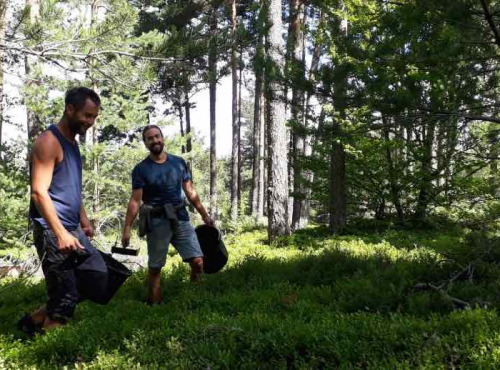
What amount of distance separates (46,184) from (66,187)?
33cm

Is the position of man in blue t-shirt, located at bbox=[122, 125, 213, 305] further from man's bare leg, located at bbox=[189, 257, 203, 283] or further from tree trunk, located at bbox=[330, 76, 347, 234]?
tree trunk, located at bbox=[330, 76, 347, 234]

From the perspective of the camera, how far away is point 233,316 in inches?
184

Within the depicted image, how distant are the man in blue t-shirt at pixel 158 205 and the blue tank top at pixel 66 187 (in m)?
1.29

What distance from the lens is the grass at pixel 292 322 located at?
11.2 ft

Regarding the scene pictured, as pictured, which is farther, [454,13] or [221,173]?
[221,173]

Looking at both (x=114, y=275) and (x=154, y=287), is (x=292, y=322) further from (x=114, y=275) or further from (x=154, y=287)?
(x=154, y=287)

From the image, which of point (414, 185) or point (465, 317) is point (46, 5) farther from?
point (414, 185)

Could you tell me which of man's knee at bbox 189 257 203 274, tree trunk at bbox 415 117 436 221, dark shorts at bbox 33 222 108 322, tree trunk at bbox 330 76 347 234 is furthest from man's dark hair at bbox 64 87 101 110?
tree trunk at bbox 415 117 436 221

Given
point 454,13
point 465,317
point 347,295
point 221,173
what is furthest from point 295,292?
point 221,173

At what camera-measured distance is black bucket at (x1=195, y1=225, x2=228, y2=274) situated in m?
6.25

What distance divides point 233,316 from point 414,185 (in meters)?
8.31

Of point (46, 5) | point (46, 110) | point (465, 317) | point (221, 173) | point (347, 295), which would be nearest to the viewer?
point (465, 317)

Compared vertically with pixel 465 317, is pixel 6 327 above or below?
below

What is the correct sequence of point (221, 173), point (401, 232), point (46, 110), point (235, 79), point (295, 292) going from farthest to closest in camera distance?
point (221, 173) → point (235, 79) → point (46, 110) → point (401, 232) → point (295, 292)
